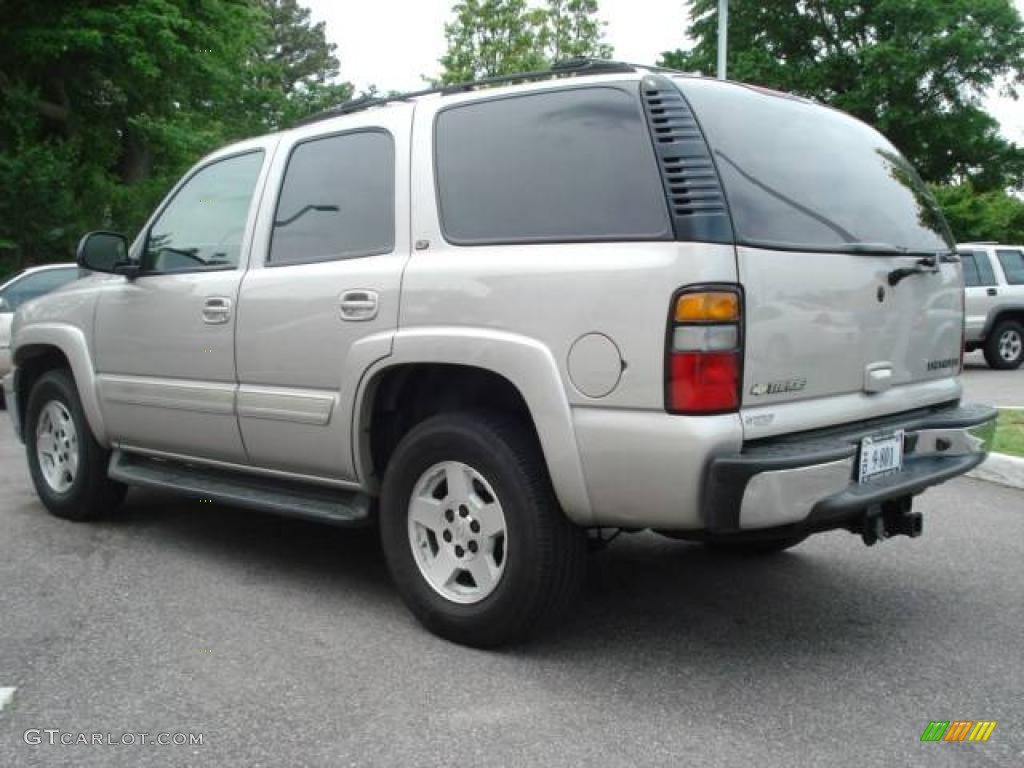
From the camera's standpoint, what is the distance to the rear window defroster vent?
3.20 metres

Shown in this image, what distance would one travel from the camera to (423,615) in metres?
3.80

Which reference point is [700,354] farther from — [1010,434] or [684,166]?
[1010,434]

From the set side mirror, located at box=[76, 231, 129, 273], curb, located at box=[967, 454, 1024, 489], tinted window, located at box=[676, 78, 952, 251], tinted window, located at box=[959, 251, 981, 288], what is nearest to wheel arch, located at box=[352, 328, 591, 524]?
tinted window, located at box=[676, 78, 952, 251]

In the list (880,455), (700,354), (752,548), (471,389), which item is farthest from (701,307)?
(752,548)

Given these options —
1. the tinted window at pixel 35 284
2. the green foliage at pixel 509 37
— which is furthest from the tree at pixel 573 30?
the tinted window at pixel 35 284

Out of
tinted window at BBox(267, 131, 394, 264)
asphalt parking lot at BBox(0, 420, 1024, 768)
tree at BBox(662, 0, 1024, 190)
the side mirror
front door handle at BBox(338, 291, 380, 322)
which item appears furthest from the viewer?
tree at BBox(662, 0, 1024, 190)

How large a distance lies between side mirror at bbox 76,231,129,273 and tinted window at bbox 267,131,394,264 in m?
1.10

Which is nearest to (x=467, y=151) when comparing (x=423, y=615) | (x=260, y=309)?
(x=260, y=309)

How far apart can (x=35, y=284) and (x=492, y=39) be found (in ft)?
84.3

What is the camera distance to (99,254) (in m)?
5.15

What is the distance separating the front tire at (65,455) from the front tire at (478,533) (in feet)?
7.69

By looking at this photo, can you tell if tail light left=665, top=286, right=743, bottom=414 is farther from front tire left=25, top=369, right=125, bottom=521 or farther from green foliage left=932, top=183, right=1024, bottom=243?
green foliage left=932, top=183, right=1024, bottom=243

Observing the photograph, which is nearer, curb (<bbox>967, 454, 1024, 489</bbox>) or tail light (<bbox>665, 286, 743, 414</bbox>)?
tail light (<bbox>665, 286, 743, 414</bbox>)

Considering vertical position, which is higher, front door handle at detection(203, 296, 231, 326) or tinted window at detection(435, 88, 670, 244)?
tinted window at detection(435, 88, 670, 244)
